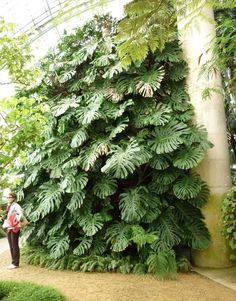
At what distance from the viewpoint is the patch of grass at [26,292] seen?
3744 mm

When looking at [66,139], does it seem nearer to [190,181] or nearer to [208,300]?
[190,181]

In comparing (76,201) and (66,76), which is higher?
(66,76)

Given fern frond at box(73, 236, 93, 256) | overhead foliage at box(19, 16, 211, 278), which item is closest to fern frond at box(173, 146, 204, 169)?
overhead foliage at box(19, 16, 211, 278)

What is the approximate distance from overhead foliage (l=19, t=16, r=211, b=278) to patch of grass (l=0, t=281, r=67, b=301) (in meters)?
1.39

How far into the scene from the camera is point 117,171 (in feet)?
16.9

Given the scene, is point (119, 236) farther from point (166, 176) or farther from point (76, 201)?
point (166, 176)

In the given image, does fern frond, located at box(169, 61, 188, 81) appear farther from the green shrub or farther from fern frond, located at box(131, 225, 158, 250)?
fern frond, located at box(131, 225, 158, 250)

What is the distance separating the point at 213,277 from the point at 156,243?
3.08 ft

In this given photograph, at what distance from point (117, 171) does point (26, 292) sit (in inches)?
82.0

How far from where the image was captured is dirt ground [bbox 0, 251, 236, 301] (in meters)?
4.14

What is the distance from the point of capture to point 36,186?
657cm

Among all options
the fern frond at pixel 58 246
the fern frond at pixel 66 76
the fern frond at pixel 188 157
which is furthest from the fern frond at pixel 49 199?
the fern frond at pixel 188 157

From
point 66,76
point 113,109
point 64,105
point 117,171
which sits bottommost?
point 117,171

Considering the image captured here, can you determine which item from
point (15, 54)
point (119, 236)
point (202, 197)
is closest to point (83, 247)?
point (119, 236)
